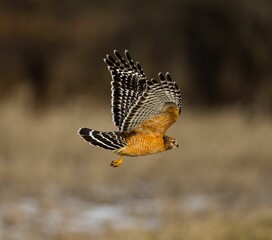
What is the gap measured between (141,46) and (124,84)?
21.3m

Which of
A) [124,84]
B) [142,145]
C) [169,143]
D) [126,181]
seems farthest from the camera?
[126,181]

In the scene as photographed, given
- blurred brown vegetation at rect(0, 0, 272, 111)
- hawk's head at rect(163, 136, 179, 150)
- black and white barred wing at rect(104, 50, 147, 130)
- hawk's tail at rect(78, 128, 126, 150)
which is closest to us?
hawk's tail at rect(78, 128, 126, 150)

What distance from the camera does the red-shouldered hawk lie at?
3.10 meters

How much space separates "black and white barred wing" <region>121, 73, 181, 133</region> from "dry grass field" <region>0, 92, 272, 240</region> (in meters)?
5.94

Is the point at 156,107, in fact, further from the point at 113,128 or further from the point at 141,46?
the point at 141,46

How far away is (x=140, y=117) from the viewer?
323 cm

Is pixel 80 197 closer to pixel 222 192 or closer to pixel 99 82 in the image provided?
pixel 222 192

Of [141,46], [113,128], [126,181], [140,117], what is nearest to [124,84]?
[140,117]

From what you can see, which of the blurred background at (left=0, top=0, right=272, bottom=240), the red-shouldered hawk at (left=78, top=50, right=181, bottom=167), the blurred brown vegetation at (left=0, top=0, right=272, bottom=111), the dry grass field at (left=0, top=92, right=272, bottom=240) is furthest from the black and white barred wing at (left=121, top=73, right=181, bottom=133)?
the blurred brown vegetation at (left=0, top=0, right=272, bottom=111)

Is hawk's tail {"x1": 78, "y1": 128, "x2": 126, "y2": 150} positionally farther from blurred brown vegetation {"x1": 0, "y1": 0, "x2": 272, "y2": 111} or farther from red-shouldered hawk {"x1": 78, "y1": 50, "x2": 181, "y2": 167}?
blurred brown vegetation {"x1": 0, "y1": 0, "x2": 272, "y2": 111}

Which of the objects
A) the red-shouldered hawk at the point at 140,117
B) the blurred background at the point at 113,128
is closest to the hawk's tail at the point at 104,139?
the red-shouldered hawk at the point at 140,117

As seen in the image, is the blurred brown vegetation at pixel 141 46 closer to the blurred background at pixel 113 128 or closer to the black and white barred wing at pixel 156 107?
the blurred background at pixel 113 128

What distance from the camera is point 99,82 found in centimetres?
2423

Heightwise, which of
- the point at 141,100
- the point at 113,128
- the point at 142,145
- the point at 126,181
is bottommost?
the point at 142,145
